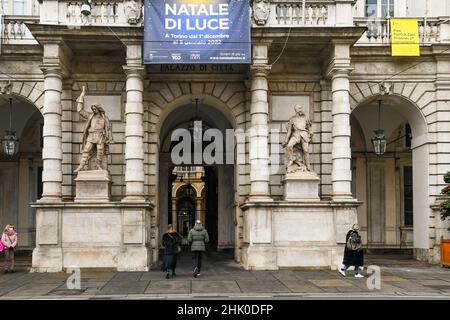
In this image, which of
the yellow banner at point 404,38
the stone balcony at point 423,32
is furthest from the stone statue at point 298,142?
the yellow banner at point 404,38

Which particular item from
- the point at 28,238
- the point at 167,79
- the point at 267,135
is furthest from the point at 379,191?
the point at 28,238

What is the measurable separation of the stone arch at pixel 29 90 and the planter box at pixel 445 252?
16.0m

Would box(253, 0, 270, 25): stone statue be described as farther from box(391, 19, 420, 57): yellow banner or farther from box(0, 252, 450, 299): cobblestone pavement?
box(0, 252, 450, 299): cobblestone pavement

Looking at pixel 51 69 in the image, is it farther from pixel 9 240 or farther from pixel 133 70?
pixel 9 240

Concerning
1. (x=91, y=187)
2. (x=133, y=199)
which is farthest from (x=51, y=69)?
(x=133, y=199)

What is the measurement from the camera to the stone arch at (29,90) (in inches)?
987

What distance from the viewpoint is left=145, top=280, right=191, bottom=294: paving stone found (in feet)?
56.9

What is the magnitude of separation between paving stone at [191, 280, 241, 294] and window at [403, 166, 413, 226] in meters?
15.2

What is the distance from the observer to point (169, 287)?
1817cm

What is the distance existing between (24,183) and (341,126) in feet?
53.9

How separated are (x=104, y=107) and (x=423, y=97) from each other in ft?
40.8
